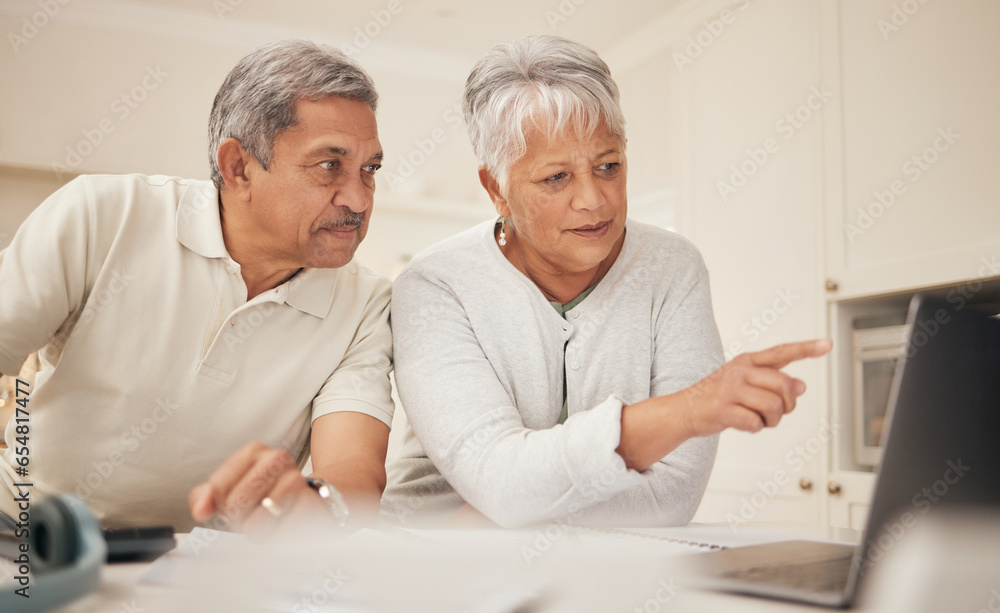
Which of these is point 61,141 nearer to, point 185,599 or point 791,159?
point 791,159

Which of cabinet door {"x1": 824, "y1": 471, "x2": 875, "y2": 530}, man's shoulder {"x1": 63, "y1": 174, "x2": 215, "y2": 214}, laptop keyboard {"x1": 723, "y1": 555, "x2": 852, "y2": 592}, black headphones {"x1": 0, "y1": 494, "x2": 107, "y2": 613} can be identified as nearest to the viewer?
black headphones {"x1": 0, "y1": 494, "x2": 107, "y2": 613}

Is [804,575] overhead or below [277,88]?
below

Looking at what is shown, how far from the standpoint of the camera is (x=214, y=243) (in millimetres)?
1208

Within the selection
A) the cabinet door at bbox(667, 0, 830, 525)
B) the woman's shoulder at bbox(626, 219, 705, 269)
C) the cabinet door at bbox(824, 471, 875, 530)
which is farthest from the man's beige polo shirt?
the cabinet door at bbox(667, 0, 830, 525)

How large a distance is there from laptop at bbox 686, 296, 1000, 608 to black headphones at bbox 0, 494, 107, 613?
46 cm

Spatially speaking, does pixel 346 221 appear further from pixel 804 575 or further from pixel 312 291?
pixel 804 575

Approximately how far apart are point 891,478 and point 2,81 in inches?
158

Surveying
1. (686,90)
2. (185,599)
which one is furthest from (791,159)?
(185,599)

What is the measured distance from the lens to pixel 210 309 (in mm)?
1186

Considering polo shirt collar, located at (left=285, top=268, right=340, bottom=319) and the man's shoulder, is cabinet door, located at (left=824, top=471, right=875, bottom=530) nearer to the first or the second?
polo shirt collar, located at (left=285, top=268, right=340, bottom=319)

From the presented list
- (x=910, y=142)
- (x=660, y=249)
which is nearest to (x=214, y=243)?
(x=660, y=249)

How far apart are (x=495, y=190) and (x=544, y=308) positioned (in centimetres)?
23

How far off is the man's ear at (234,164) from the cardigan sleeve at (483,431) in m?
0.29

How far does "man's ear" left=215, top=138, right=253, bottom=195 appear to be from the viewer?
4.04ft
